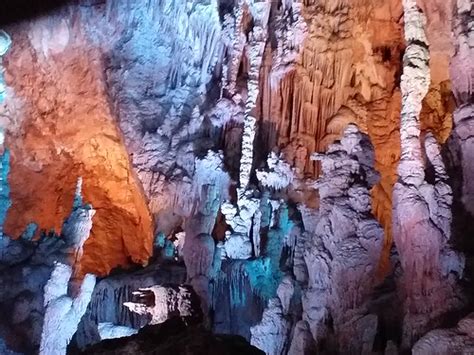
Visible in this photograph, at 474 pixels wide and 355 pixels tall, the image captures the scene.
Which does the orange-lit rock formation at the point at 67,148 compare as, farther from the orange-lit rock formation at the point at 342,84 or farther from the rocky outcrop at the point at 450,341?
the rocky outcrop at the point at 450,341

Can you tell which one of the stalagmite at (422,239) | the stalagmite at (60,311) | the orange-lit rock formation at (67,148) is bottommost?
the stalagmite at (60,311)

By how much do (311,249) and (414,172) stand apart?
1232mm

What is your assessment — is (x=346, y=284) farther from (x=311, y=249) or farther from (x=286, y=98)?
(x=286, y=98)

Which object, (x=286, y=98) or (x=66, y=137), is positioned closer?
(x=286, y=98)

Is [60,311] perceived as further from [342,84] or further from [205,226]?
[342,84]

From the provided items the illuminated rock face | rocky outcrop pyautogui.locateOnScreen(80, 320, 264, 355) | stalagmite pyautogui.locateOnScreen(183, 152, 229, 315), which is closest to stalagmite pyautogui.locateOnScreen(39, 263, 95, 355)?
the illuminated rock face

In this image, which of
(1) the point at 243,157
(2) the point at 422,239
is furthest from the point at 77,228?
(2) the point at 422,239

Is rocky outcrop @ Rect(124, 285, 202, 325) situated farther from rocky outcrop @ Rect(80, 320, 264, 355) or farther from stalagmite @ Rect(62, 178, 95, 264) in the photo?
stalagmite @ Rect(62, 178, 95, 264)

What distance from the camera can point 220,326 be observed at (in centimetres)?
862

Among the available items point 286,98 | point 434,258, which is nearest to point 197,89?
point 286,98

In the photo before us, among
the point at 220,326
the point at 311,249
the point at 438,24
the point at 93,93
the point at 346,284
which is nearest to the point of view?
the point at 346,284

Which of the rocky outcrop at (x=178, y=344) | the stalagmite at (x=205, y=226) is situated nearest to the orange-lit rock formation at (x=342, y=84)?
the stalagmite at (x=205, y=226)

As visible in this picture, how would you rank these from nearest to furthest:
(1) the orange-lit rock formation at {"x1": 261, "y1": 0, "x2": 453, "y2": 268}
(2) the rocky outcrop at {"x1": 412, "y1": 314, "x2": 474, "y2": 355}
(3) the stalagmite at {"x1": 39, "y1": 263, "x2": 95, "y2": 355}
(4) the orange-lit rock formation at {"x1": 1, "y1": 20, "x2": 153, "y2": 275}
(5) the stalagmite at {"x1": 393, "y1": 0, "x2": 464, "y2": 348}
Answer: (2) the rocky outcrop at {"x1": 412, "y1": 314, "x2": 474, "y2": 355} < (5) the stalagmite at {"x1": 393, "y1": 0, "x2": 464, "y2": 348} < (3) the stalagmite at {"x1": 39, "y1": 263, "x2": 95, "y2": 355} < (1) the orange-lit rock formation at {"x1": 261, "y1": 0, "x2": 453, "y2": 268} < (4) the orange-lit rock formation at {"x1": 1, "y1": 20, "x2": 153, "y2": 275}

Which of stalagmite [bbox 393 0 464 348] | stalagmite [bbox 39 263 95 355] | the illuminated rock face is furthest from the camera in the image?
stalagmite [bbox 39 263 95 355]
